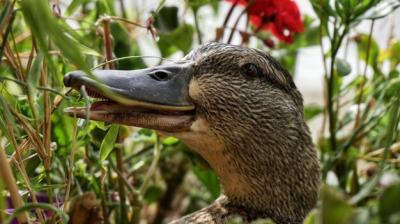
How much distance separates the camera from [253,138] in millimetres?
1108

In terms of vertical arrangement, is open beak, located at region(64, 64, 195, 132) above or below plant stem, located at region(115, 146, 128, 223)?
above

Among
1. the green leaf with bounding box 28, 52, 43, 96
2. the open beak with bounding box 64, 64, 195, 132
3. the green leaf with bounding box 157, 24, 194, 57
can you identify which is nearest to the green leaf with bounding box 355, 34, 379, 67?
the green leaf with bounding box 157, 24, 194, 57

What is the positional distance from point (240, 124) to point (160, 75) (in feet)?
0.48

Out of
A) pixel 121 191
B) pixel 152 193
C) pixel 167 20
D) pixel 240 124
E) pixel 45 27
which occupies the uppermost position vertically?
pixel 45 27

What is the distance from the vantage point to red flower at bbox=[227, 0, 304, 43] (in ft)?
4.56

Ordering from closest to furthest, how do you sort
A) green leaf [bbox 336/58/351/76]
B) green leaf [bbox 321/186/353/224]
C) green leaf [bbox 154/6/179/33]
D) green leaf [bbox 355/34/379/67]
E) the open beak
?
green leaf [bbox 321/186/353/224] < the open beak < green leaf [bbox 336/58/351/76] < green leaf [bbox 154/6/179/33] < green leaf [bbox 355/34/379/67]

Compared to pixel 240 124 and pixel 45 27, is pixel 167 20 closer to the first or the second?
pixel 240 124

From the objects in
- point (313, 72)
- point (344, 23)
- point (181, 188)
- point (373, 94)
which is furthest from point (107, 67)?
point (313, 72)

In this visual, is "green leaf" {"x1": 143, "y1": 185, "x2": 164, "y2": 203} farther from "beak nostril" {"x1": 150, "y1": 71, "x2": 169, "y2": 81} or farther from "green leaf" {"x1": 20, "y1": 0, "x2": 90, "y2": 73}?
"green leaf" {"x1": 20, "y1": 0, "x2": 90, "y2": 73}

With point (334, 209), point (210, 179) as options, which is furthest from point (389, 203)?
point (210, 179)

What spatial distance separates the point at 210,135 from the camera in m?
1.06

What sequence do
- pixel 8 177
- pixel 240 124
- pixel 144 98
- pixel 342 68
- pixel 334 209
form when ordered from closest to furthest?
1. pixel 334 209
2. pixel 8 177
3. pixel 144 98
4. pixel 240 124
5. pixel 342 68

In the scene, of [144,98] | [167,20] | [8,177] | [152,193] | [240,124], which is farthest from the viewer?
[152,193]

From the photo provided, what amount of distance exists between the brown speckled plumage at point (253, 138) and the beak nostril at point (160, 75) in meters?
0.05
